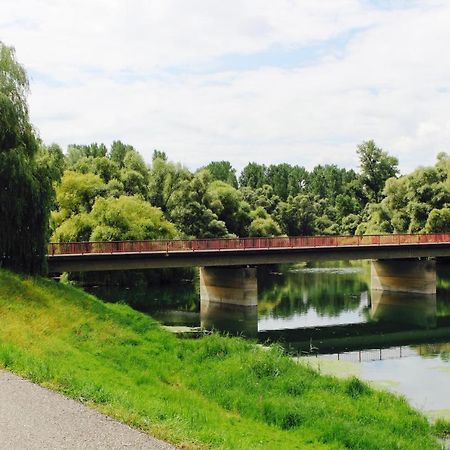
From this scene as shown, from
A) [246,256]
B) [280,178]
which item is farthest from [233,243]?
[280,178]

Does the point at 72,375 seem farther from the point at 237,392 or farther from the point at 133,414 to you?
the point at 237,392

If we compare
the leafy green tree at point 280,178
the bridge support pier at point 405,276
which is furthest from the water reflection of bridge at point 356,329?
the leafy green tree at point 280,178

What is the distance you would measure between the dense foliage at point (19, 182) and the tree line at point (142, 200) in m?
0.05

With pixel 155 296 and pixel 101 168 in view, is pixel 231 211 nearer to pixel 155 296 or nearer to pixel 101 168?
pixel 101 168

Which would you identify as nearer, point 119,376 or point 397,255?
point 119,376

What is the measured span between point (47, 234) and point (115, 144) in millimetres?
95048

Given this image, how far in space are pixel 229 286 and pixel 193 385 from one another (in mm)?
35252

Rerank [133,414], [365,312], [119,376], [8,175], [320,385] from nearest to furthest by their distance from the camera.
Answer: [133,414]
[119,376]
[320,385]
[8,175]
[365,312]

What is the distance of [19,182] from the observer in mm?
33281

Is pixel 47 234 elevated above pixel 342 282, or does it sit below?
above

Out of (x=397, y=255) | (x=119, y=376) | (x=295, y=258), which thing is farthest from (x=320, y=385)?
(x=397, y=255)

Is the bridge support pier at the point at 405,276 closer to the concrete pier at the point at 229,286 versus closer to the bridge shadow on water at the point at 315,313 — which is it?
the bridge shadow on water at the point at 315,313

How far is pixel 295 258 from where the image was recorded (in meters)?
57.4

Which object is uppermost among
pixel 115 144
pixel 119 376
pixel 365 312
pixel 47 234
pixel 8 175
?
pixel 115 144
